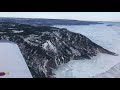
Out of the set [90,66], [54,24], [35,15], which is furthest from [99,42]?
[35,15]

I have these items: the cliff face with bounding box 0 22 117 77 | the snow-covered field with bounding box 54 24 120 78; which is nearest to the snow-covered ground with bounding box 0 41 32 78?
the cliff face with bounding box 0 22 117 77

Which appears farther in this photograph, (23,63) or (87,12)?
(87,12)

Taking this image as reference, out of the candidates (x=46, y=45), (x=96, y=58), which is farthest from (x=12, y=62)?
(x=96, y=58)

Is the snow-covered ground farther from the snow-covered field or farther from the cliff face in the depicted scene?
the snow-covered field

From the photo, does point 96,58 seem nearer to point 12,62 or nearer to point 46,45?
point 46,45

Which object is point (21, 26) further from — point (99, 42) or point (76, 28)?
point (99, 42)
